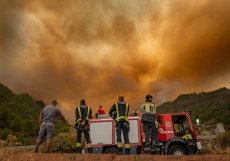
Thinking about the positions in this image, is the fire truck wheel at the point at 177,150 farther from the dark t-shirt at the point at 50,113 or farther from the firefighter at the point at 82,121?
the dark t-shirt at the point at 50,113

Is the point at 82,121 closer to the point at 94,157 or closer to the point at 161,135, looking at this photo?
the point at 94,157

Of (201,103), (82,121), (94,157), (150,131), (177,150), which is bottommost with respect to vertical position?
(94,157)

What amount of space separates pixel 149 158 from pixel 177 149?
6446 millimetres

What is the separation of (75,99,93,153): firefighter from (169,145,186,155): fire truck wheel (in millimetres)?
3907

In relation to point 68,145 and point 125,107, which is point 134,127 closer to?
point 125,107

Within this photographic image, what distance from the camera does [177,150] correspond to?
17188 mm

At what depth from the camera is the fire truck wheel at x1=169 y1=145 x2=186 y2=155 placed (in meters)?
17.0

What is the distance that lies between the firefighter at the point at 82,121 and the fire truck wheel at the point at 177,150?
12.8ft

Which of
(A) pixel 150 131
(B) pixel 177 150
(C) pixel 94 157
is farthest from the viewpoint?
(B) pixel 177 150

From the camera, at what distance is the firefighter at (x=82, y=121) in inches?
605

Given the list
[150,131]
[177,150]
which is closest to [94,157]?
[150,131]

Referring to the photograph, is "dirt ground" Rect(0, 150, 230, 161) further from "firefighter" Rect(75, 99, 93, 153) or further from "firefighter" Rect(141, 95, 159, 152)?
"firefighter" Rect(141, 95, 159, 152)

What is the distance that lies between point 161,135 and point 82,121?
4336 mm

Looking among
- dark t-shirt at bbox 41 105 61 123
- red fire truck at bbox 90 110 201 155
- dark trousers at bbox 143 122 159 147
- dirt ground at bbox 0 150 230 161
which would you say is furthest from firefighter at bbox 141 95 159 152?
dirt ground at bbox 0 150 230 161
